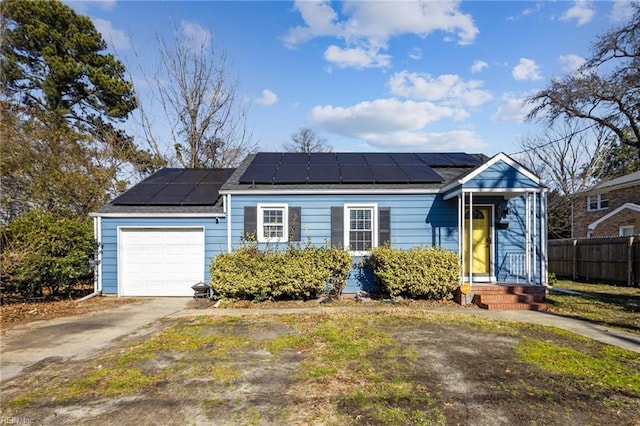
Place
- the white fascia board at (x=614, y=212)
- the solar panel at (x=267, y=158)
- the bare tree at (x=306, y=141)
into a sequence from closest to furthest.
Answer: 1. the solar panel at (x=267, y=158)
2. the white fascia board at (x=614, y=212)
3. the bare tree at (x=306, y=141)

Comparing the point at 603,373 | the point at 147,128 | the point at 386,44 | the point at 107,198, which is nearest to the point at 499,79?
the point at 386,44

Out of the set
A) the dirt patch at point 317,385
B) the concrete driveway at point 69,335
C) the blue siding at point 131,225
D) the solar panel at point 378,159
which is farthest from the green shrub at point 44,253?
the solar panel at point 378,159

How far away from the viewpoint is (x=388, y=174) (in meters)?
10.1

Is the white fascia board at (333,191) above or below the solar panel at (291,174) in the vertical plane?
below

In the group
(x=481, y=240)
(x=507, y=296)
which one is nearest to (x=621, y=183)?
(x=481, y=240)

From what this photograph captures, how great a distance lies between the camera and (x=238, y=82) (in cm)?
1920

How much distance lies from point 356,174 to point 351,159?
5.94 feet

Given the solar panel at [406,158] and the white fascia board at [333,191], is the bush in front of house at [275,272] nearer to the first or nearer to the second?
the white fascia board at [333,191]

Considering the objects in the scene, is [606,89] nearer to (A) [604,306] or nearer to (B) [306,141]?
(A) [604,306]

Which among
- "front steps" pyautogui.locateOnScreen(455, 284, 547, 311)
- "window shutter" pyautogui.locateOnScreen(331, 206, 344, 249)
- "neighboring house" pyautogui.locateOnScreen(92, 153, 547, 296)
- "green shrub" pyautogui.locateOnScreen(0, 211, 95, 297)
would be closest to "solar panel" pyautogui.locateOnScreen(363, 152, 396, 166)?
"neighboring house" pyautogui.locateOnScreen(92, 153, 547, 296)

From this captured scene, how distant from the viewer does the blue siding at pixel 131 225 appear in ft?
31.3

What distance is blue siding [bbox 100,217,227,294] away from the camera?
9547 millimetres

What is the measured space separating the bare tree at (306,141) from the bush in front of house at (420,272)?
2839 centimetres

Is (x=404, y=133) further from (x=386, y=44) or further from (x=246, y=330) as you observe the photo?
(x=246, y=330)
